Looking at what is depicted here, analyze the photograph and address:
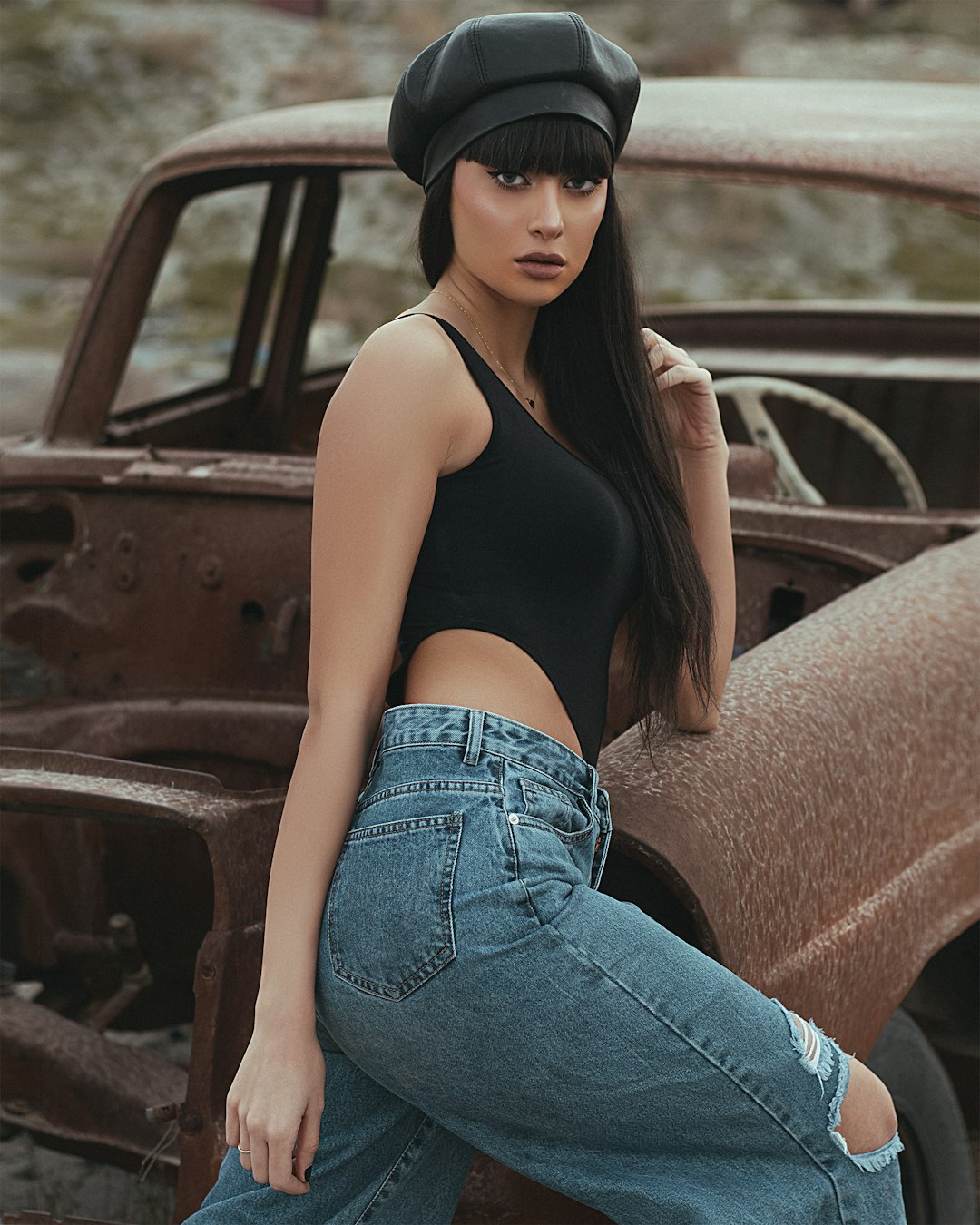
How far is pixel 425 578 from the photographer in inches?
54.9

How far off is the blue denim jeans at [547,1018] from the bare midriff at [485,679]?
1.2 inches

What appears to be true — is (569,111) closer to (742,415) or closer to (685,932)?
(685,932)

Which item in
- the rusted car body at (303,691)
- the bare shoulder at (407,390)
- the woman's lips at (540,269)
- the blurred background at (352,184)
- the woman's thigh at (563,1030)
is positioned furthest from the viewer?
the blurred background at (352,184)

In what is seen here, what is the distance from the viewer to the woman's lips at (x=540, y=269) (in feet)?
4.76

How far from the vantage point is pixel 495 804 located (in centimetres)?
126

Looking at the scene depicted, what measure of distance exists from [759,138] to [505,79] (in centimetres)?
146

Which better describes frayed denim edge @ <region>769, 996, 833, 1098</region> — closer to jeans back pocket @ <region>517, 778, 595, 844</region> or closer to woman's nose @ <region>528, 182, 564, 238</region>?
jeans back pocket @ <region>517, 778, 595, 844</region>

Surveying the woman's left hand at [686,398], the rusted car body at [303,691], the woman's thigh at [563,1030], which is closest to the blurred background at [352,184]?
the rusted car body at [303,691]

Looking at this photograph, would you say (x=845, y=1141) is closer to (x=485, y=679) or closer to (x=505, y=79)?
(x=485, y=679)

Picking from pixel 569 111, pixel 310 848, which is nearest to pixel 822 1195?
pixel 310 848

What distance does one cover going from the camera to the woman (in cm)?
121

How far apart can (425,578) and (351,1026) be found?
0.42 metres

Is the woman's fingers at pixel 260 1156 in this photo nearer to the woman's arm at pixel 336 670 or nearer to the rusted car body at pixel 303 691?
the woman's arm at pixel 336 670

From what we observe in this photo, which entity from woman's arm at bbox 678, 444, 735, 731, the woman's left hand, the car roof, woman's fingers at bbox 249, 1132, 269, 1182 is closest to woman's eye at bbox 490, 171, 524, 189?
the woman's left hand
